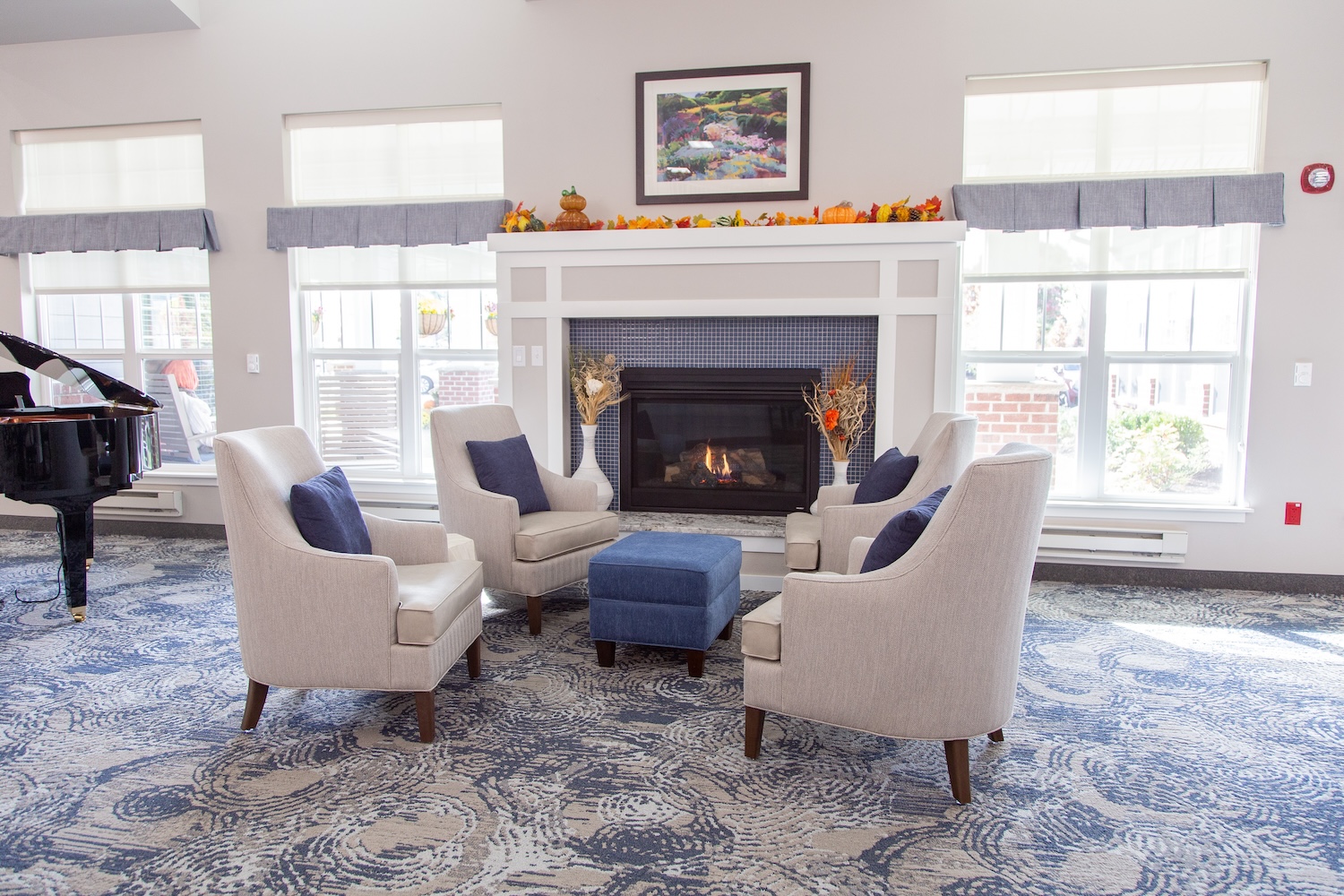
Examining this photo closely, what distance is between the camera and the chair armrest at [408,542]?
A: 2.97 metres

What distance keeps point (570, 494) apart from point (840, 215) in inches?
82.9

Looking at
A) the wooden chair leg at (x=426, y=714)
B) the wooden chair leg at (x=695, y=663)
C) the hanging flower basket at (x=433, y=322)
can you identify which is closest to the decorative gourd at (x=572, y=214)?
the hanging flower basket at (x=433, y=322)

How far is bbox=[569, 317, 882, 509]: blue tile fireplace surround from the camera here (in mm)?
4504

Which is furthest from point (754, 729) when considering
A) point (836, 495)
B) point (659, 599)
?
point (836, 495)

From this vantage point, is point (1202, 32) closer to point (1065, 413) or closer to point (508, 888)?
point (1065, 413)

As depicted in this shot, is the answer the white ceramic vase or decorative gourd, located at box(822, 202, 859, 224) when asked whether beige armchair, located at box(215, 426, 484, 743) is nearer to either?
the white ceramic vase

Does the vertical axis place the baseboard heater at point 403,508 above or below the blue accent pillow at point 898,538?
below

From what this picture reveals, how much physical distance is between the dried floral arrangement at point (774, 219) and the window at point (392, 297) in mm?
484

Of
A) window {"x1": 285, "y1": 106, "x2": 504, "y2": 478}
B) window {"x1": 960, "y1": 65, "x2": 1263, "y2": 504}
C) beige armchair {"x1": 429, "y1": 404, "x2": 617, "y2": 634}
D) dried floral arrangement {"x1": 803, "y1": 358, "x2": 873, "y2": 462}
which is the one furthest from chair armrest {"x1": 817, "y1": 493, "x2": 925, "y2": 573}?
window {"x1": 285, "y1": 106, "x2": 504, "y2": 478}

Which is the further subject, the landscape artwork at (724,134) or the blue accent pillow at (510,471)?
the landscape artwork at (724,134)

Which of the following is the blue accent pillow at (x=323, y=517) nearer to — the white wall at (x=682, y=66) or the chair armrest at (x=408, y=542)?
the chair armrest at (x=408, y=542)

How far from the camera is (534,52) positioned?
15.3ft

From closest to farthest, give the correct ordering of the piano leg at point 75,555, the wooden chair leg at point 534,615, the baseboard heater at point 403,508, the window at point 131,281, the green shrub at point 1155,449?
the wooden chair leg at point 534,615 → the piano leg at point 75,555 → the green shrub at point 1155,449 → the baseboard heater at point 403,508 → the window at point 131,281

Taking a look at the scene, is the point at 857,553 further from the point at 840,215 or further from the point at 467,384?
the point at 467,384
